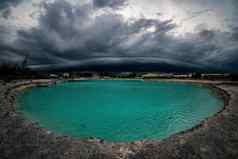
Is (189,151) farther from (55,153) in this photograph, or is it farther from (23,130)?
(23,130)

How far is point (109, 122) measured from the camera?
1595cm

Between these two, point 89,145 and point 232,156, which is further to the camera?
point 89,145

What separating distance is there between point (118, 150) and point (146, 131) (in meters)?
5.46

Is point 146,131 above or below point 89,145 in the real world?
below

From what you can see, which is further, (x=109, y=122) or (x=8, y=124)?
(x=109, y=122)

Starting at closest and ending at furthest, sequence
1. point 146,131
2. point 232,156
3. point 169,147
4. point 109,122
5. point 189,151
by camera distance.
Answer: point 232,156 → point 189,151 → point 169,147 → point 146,131 → point 109,122

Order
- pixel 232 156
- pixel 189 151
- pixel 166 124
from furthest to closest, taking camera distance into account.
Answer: pixel 166 124 < pixel 189 151 < pixel 232 156

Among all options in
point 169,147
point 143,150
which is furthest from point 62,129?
point 169,147

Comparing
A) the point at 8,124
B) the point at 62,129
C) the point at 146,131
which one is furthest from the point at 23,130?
the point at 146,131

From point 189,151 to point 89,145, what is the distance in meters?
5.01

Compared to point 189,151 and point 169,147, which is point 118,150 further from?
point 189,151

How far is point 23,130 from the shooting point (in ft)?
35.0

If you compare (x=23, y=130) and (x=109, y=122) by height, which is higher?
(x=23, y=130)

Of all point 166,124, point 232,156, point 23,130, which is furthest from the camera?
point 166,124
